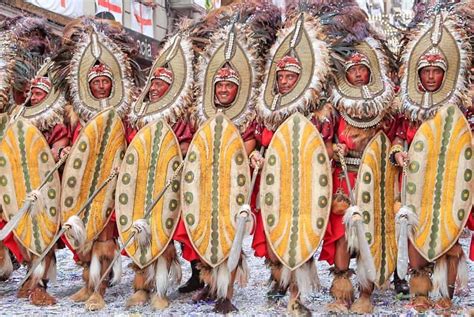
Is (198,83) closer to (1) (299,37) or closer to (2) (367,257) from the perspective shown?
(1) (299,37)

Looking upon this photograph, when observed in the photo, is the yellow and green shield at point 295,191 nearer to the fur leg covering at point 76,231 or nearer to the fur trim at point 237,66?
the fur trim at point 237,66

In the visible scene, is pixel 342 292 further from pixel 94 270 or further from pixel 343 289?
pixel 94 270

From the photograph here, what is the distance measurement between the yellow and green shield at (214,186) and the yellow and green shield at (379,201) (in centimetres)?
89

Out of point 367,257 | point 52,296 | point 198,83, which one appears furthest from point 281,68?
point 52,296

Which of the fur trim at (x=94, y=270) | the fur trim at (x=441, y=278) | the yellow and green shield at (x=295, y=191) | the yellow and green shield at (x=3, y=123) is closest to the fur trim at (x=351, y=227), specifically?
the yellow and green shield at (x=295, y=191)

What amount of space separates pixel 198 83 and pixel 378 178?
161cm

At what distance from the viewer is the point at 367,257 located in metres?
5.27

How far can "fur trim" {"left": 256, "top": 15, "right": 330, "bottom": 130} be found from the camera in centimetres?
571

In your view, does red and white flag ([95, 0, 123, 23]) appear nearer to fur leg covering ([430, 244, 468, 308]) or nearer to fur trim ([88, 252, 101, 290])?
fur trim ([88, 252, 101, 290])

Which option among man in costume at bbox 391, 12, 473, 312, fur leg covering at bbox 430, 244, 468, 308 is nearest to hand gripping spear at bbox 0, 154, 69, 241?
man in costume at bbox 391, 12, 473, 312

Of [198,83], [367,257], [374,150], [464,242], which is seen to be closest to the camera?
[367,257]

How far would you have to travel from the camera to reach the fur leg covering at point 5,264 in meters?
7.04

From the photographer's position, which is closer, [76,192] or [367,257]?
[367,257]

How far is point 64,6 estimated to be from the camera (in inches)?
698
